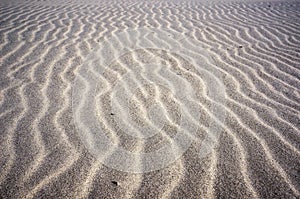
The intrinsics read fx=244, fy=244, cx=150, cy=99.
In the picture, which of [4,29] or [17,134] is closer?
[17,134]

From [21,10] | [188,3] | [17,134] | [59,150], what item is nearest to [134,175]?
[59,150]

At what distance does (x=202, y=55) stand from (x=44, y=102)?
8.43 ft

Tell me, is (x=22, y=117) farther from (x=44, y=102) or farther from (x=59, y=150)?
(x=59, y=150)

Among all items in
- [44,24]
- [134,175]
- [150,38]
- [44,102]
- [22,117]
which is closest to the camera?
[134,175]

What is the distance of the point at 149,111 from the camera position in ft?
8.84

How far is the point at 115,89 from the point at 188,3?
21.6 feet

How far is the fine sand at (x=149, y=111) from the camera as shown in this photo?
1.87 m

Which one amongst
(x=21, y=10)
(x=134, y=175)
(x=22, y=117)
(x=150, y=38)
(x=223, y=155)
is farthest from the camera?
(x=21, y=10)

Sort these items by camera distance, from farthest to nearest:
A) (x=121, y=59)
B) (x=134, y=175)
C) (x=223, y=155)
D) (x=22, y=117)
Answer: (x=121, y=59) < (x=22, y=117) < (x=223, y=155) < (x=134, y=175)

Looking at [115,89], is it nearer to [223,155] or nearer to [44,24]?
[223,155]

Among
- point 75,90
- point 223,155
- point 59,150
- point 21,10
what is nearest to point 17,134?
point 59,150

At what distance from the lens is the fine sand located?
1869 millimetres

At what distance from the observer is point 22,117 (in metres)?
2.52

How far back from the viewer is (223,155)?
6.91 feet
